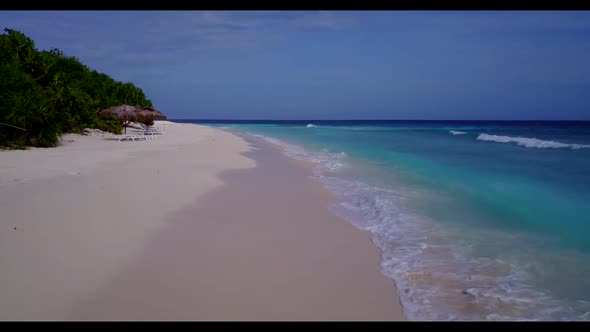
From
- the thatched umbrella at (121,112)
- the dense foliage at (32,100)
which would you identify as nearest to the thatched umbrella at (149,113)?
the thatched umbrella at (121,112)

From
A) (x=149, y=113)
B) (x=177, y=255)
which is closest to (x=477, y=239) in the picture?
(x=177, y=255)

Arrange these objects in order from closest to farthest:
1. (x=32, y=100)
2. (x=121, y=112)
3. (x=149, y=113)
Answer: (x=32, y=100) → (x=121, y=112) → (x=149, y=113)

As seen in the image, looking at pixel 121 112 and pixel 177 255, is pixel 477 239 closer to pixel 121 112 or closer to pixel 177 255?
pixel 177 255

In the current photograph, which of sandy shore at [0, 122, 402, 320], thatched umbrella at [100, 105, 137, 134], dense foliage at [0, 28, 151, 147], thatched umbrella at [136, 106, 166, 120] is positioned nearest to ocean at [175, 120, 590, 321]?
sandy shore at [0, 122, 402, 320]

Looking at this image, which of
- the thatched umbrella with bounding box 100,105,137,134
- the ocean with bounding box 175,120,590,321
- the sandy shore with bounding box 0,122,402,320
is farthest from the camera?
the thatched umbrella with bounding box 100,105,137,134

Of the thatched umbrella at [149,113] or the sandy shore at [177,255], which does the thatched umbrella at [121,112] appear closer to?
the thatched umbrella at [149,113]

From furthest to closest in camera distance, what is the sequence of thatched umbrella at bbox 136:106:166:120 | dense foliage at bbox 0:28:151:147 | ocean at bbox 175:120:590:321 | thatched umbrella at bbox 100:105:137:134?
1. thatched umbrella at bbox 136:106:166:120
2. thatched umbrella at bbox 100:105:137:134
3. dense foliage at bbox 0:28:151:147
4. ocean at bbox 175:120:590:321

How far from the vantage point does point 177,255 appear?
4531 mm

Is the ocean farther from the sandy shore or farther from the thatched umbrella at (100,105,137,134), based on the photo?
the thatched umbrella at (100,105,137,134)

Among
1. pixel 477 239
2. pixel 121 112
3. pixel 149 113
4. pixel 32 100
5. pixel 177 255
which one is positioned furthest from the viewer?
pixel 149 113

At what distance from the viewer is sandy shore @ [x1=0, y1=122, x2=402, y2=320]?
340 cm

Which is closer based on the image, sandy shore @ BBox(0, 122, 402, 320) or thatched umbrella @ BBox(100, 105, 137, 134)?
sandy shore @ BBox(0, 122, 402, 320)
